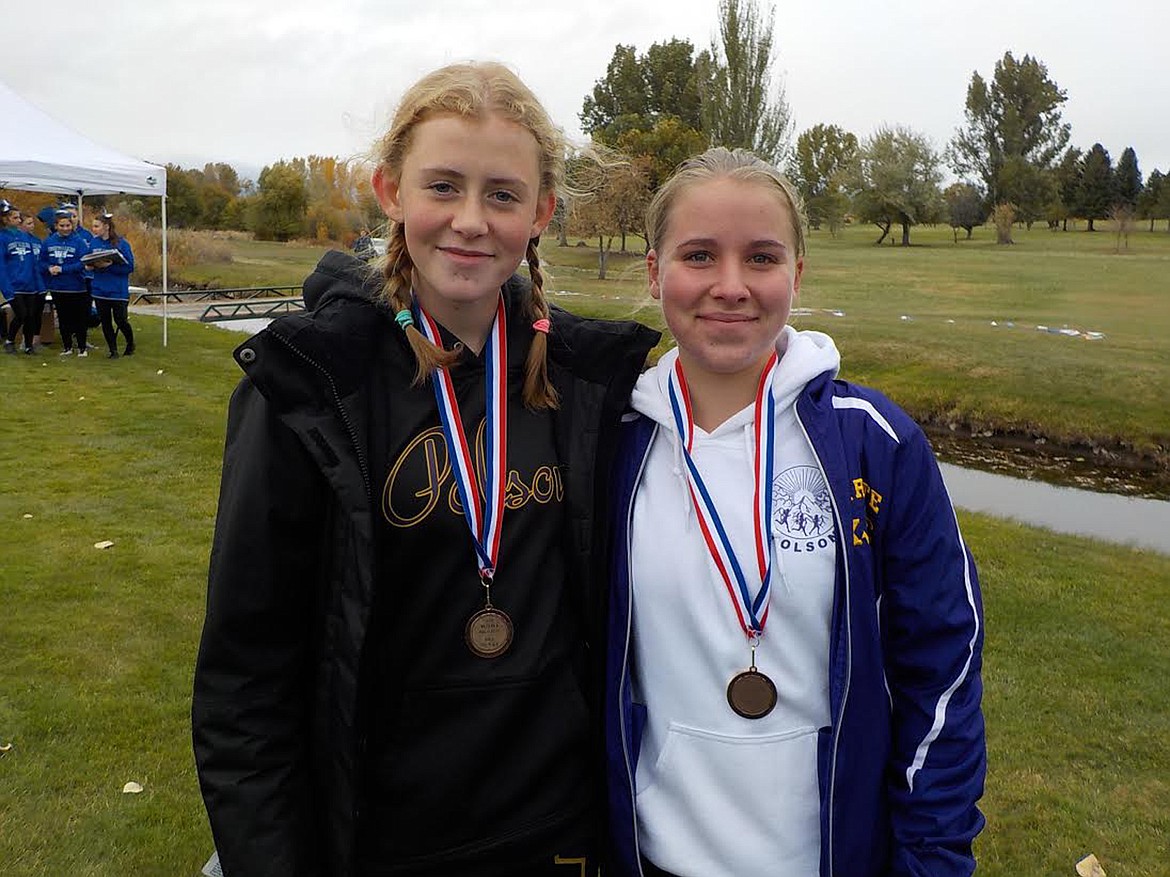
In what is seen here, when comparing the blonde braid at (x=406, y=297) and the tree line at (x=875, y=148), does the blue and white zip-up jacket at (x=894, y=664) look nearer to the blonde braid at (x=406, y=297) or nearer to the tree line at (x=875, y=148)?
the blonde braid at (x=406, y=297)

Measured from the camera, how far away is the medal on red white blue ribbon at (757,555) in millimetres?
1898

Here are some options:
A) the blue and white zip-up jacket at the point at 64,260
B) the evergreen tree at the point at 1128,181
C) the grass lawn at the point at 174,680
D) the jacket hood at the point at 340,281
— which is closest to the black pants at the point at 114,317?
the blue and white zip-up jacket at the point at 64,260

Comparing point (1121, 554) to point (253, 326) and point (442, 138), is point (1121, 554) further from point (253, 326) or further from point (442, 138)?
point (253, 326)

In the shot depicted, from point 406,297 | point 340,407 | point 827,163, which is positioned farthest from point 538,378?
point 827,163

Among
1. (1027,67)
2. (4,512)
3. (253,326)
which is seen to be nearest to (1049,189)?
(1027,67)

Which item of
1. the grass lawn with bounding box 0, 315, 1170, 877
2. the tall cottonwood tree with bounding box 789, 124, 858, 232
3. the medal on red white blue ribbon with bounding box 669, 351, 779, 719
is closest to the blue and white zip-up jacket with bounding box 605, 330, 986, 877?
the medal on red white blue ribbon with bounding box 669, 351, 779, 719

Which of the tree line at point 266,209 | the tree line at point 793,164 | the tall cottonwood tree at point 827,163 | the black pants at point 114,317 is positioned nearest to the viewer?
the black pants at point 114,317

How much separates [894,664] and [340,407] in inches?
48.2

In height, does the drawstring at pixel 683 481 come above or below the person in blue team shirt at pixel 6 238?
below

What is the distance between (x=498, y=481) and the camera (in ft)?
6.28

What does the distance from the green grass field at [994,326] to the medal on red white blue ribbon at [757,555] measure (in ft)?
1.97

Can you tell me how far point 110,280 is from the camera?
14406mm

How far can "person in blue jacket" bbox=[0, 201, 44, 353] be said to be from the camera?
13.8 m

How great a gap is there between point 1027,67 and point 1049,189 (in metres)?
18.1
